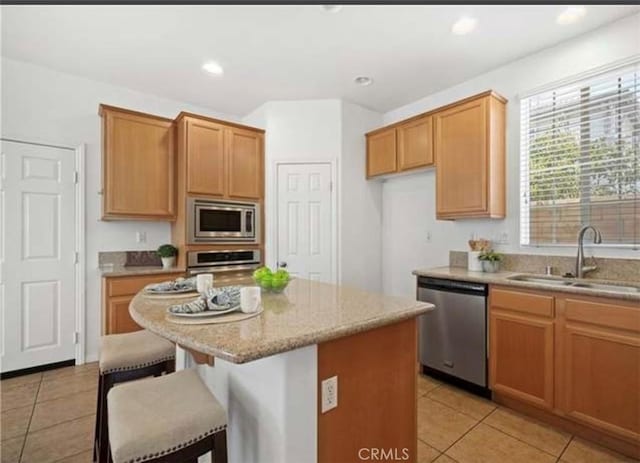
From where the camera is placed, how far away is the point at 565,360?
206 cm

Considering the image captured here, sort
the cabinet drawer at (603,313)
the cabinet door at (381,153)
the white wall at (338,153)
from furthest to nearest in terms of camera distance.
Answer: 1. the white wall at (338,153)
2. the cabinet door at (381,153)
3. the cabinet drawer at (603,313)

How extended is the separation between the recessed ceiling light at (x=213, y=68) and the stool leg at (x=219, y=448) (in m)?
2.91

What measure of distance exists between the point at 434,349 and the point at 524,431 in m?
0.83

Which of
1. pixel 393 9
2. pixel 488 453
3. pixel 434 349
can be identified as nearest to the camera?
pixel 488 453

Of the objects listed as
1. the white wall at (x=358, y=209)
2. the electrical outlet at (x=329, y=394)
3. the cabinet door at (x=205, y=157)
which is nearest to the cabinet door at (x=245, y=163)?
the cabinet door at (x=205, y=157)

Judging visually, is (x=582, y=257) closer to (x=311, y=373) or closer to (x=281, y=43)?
(x=311, y=373)

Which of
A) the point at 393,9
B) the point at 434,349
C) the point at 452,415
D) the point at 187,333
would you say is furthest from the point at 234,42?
the point at 452,415

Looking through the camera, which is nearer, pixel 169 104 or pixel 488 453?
pixel 488 453

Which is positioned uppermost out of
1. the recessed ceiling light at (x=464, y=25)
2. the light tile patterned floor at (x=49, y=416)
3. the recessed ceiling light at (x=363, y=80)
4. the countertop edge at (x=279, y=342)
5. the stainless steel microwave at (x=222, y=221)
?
the recessed ceiling light at (x=363, y=80)

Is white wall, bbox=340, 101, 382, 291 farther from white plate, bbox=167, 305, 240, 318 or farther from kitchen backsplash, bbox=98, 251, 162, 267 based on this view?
white plate, bbox=167, 305, 240, 318

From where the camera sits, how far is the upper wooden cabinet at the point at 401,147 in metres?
3.22

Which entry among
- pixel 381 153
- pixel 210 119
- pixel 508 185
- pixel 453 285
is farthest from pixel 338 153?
Result: pixel 453 285

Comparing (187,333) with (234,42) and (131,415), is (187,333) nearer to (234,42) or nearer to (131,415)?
(131,415)

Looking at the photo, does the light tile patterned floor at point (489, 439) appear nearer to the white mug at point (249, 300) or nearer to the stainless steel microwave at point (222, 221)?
the white mug at point (249, 300)
